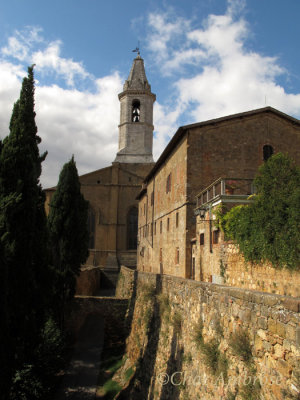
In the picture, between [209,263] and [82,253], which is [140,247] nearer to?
[82,253]

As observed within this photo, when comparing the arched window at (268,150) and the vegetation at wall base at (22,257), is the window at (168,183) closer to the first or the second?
the arched window at (268,150)

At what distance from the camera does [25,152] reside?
9.16m

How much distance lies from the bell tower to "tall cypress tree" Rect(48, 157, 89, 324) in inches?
875

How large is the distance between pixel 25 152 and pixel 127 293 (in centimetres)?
1172

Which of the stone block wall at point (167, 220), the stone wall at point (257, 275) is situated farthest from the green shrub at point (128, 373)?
the stone block wall at point (167, 220)

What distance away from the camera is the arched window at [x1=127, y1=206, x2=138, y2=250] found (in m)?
37.0

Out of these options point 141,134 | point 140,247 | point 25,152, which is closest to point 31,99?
point 25,152

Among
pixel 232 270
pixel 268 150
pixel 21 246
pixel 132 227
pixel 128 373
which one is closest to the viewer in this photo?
pixel 21 246

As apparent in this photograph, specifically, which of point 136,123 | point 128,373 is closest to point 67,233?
point 128,373

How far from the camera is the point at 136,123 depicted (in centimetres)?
4050

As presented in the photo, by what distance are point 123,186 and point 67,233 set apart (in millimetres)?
21410

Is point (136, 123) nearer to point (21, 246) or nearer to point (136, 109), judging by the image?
point (136, 109)

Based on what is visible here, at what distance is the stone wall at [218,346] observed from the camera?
3845 mm

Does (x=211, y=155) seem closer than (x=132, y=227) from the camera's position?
Yes
